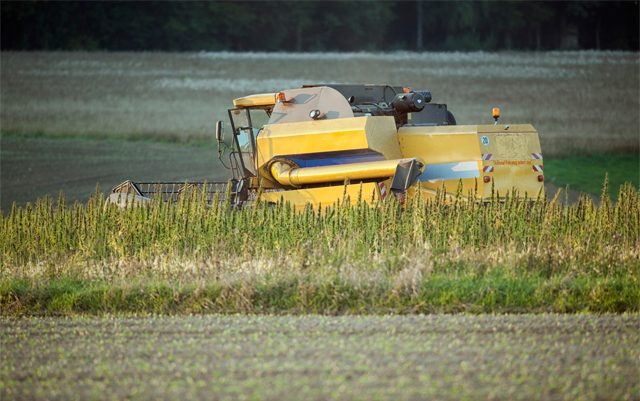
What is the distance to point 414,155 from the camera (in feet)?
52.5

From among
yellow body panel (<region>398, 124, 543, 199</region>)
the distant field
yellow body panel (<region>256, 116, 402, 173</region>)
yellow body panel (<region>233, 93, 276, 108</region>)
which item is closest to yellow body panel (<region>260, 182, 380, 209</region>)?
yellow body panel (<region>256, 116, 402, 173</region>)

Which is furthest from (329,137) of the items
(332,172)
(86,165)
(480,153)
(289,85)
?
(289,85)

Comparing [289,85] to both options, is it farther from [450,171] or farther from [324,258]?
[324,258]

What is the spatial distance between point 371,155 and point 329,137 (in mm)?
600

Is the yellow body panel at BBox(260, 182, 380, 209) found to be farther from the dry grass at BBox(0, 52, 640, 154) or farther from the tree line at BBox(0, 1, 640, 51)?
the tree line at BBox(0, 1, 640, 51)

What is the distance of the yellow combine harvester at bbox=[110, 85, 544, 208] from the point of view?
15398 millimetres

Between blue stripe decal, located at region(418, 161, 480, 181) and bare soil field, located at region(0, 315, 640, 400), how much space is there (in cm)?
495

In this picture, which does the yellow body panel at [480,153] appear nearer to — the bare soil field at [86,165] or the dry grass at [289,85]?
the bare soil field at [86,165]

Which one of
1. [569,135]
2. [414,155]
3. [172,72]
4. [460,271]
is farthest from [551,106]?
[460,271]

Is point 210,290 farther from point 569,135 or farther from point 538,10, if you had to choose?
point 538,10

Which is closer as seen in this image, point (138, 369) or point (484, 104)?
point (138, 369)

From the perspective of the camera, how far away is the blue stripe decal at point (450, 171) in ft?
51.6

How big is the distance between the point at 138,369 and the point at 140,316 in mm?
2717

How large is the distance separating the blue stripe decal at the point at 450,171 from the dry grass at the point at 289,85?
18310 mm
